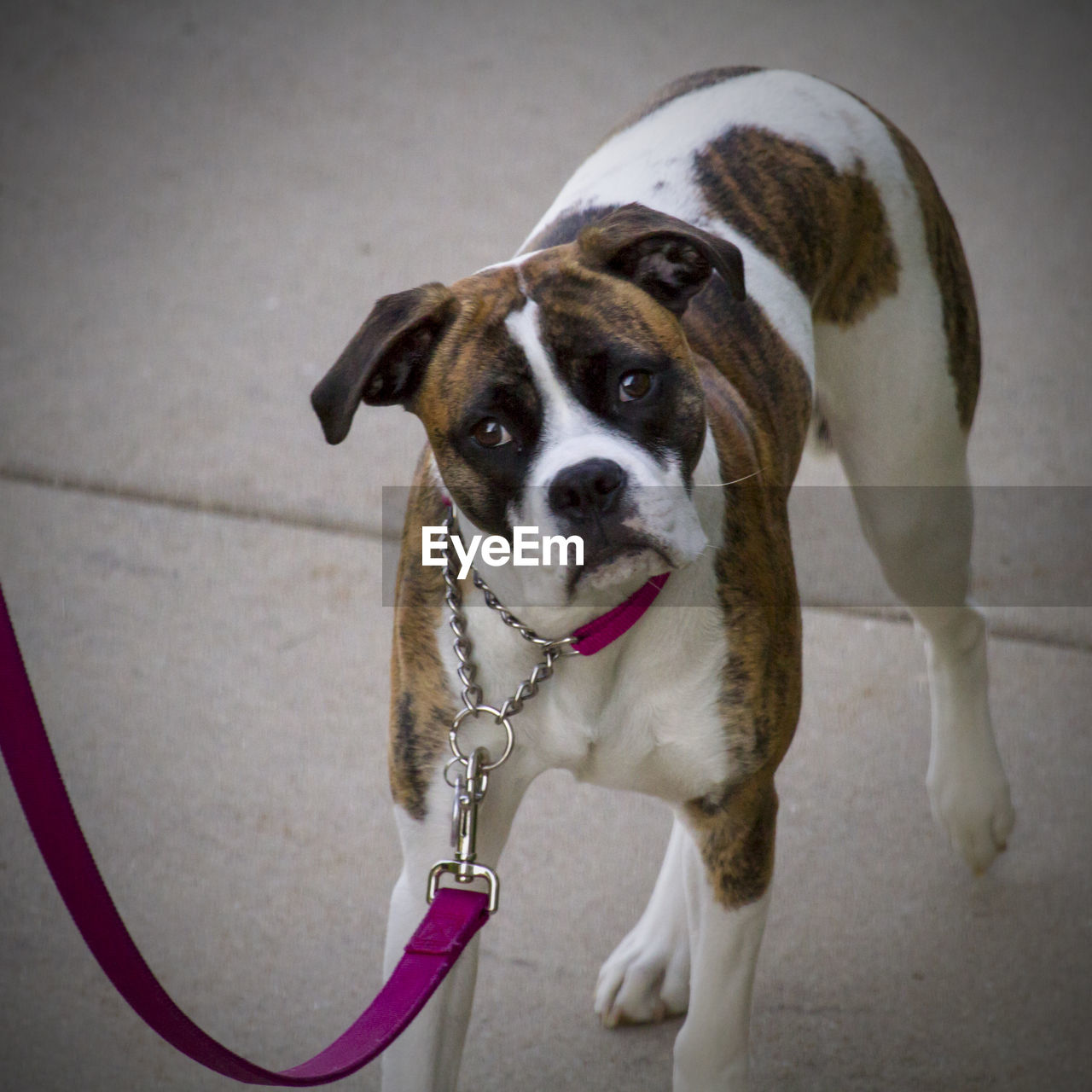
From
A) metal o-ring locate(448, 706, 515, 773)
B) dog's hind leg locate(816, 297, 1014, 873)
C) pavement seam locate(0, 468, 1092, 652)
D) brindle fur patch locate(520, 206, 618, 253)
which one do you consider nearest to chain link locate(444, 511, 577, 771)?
metal o-ring locate(448, 706, 515, 773)

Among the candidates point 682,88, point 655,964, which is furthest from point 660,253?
point 655,964

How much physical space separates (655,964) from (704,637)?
952mm

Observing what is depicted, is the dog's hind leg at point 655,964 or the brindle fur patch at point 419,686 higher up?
the brindle fur patch at point 419,686

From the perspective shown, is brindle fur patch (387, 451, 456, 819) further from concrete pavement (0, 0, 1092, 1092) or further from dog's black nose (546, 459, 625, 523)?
concrete pavement (0, 0, 1092, 1092)

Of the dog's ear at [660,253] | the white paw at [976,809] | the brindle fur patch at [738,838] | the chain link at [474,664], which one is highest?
the dog's ear at [660,253]

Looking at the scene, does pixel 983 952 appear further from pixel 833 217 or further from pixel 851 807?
pixel 833 217

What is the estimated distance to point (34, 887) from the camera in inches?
119

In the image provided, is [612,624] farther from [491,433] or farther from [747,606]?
[491,433]

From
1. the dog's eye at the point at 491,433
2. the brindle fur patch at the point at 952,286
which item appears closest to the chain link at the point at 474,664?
the dog's eye at the point at 491,433

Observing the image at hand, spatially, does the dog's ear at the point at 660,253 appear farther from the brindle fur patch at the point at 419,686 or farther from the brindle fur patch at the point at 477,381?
the brindle fur patch at the point at 419,686

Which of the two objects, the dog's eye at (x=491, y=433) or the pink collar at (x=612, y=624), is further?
the pink collar at (x=612, y=624)

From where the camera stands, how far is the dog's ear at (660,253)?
198 cm

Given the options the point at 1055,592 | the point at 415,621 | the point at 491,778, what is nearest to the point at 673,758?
the point at 491,778

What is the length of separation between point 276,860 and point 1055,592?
2165 mm
